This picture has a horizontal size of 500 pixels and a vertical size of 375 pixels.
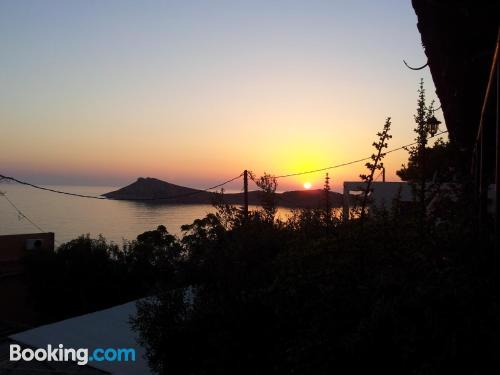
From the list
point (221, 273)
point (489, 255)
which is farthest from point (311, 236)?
point (489, 255)

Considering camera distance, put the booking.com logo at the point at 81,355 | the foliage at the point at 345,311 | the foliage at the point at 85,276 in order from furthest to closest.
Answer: the foliage at the point at 85,276
the booking.com logo at the point at 81,355
the foliage at the point at 345,311

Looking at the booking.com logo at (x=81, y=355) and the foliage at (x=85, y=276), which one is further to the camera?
the foliage at (x=85, y=276)

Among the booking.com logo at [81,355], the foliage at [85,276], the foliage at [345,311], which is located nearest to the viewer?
the foliage at [345,311]

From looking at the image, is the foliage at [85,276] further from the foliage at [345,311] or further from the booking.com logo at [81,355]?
the foliage at [345,311]

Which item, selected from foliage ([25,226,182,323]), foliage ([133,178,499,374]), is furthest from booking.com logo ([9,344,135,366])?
foliage ([25,226,182,323])

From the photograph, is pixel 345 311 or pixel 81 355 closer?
pixel 345 311

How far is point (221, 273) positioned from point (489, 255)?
257 centimetres

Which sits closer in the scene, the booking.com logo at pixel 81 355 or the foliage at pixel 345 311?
the foliage at pixel 345 311

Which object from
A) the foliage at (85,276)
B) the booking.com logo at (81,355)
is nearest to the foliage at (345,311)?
the booking.com logo at (81,355)

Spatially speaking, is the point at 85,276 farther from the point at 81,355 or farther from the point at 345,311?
the point at 345,311

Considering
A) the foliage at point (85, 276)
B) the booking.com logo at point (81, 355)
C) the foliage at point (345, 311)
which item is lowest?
the foliage at point (85, 276)

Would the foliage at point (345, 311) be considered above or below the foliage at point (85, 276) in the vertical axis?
above

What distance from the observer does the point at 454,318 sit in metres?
2.22

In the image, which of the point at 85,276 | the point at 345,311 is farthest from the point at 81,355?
the point at 85,276
